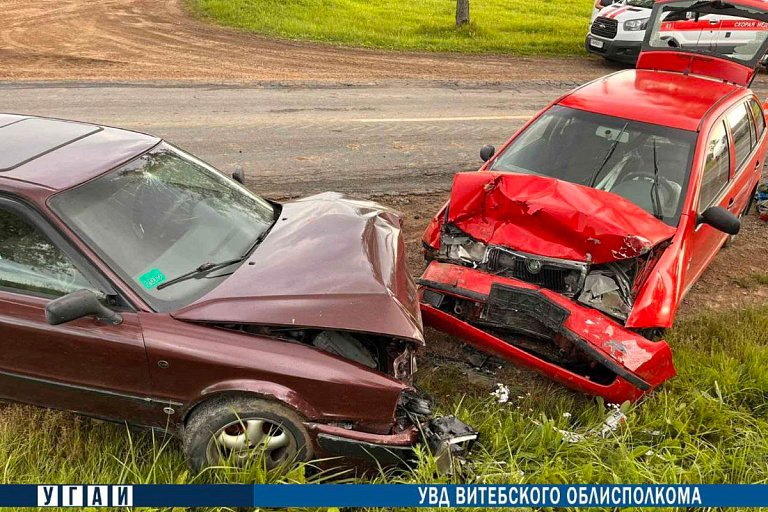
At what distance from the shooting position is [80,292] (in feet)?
9.95

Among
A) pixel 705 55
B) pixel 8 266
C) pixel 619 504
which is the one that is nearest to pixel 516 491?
pixel 619 504

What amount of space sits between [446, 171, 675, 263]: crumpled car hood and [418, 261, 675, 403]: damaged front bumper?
1.28 feet

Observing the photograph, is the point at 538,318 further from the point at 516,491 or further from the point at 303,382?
the point at 303,382

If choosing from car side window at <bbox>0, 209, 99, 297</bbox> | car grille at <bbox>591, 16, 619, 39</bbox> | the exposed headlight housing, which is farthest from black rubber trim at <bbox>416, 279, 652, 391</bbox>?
car grille at <bbox>591, 16, 619, 39</bbox>

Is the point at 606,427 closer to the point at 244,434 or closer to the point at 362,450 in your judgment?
the point at 362,450

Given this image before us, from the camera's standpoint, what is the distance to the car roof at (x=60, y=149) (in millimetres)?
3463

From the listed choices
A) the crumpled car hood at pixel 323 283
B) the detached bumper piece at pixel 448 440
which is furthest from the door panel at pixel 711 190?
the crumpled car hood at pixel 323 283

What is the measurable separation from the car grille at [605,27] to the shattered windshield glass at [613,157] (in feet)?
34.9

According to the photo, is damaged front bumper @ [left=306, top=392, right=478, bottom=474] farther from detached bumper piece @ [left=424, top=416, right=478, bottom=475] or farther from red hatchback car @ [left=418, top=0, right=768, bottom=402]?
red hatchback car @ [left=418, top=0, right=768, bottom=402]

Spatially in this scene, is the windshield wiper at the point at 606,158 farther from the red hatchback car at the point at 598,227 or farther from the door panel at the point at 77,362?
the door panel at the point at 77,362

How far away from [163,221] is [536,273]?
2484 mm

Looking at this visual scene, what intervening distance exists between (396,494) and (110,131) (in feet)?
9.66

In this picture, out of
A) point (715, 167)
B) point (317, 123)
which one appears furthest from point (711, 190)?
point (317, 123)

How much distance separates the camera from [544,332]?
4.08 meters
